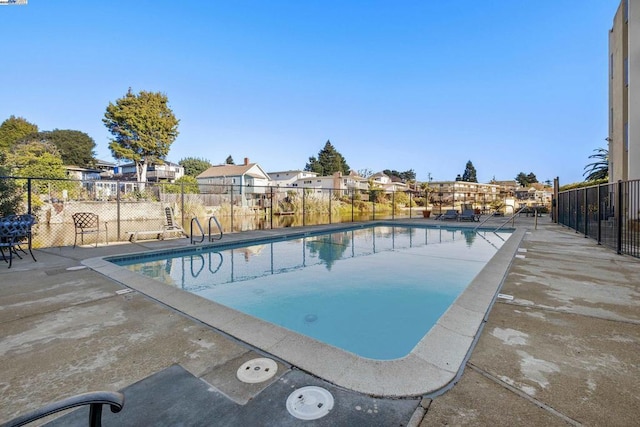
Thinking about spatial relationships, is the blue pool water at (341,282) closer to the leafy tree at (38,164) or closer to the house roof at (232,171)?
the leafy tree at (38,164)

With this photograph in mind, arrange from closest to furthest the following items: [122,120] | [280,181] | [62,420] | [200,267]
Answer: [62,420], [200,267], [122,120], [280,181]

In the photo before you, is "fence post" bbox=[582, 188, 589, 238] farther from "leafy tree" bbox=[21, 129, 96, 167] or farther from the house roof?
"leafy tree" bbox=[21, 129, 96, 167]

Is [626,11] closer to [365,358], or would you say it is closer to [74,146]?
[365,358]

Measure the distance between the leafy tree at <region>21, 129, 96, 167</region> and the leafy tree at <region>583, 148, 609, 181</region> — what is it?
192 ft

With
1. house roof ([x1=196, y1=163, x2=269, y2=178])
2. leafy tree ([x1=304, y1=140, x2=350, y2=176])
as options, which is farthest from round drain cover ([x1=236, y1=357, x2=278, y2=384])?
leafy tree ([x1=304, y1=140, x2=350, y2=176])

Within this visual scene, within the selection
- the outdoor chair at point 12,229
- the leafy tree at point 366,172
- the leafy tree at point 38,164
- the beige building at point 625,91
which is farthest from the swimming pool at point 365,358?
the leafy tree at point 366,172

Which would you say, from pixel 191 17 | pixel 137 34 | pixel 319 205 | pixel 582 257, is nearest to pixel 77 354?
pixel 582 257

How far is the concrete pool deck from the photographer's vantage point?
67.9 inches

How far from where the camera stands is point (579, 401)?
1.78 m

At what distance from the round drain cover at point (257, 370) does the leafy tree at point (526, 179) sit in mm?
79635

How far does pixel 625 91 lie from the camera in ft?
39.0

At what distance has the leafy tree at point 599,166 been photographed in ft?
69.6

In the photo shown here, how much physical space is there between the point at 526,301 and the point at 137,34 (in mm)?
18353

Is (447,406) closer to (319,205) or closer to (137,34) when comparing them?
(137,34)
